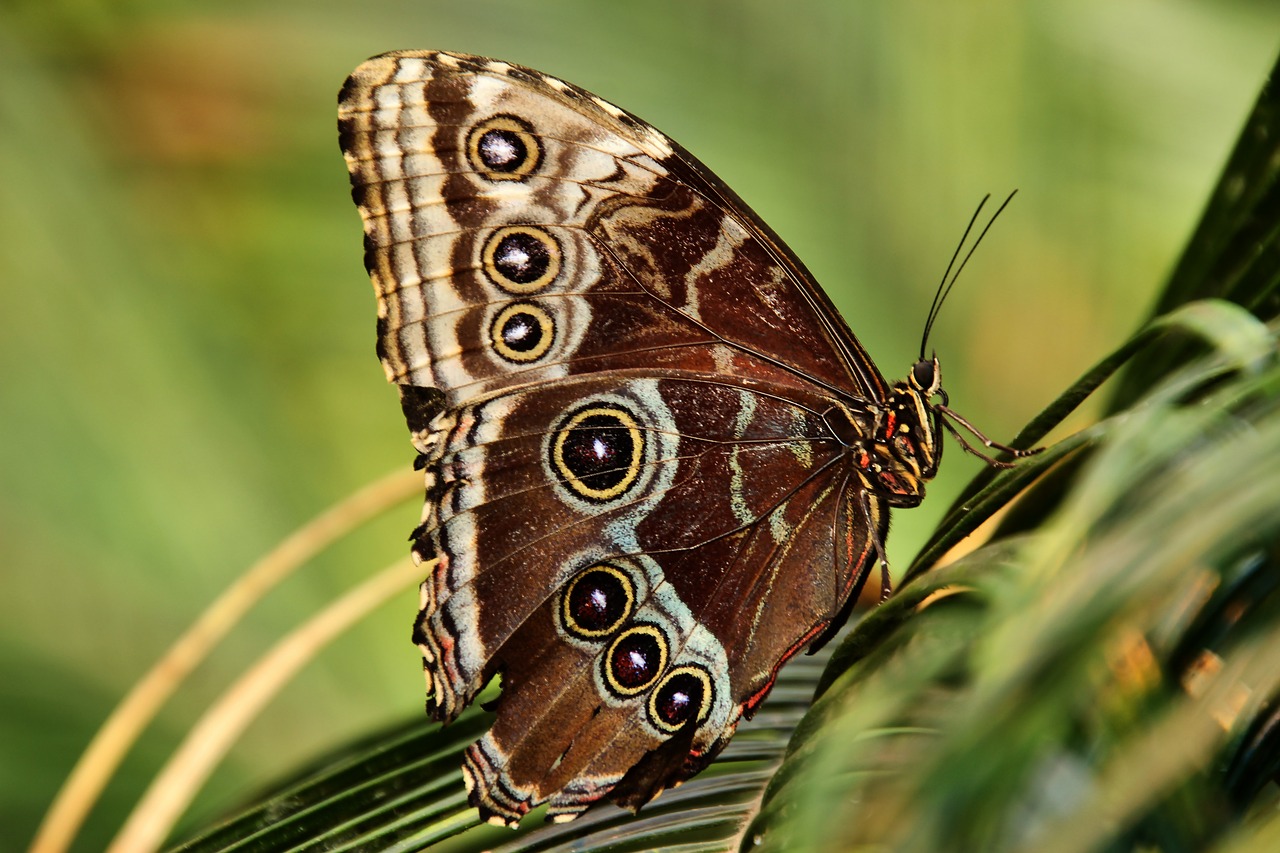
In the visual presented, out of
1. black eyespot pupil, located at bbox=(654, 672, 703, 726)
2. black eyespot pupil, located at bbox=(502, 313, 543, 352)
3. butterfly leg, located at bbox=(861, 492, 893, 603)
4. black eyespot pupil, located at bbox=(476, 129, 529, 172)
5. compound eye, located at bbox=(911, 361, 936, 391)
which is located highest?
black eyespot pupil, located at bbox=(476, 129, 529, 172)

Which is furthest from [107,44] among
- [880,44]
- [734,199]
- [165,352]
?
[734,199]

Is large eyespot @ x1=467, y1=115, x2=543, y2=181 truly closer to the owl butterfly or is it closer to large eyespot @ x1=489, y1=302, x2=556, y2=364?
the owl butterfly

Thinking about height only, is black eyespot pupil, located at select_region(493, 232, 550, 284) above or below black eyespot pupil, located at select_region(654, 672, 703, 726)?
above

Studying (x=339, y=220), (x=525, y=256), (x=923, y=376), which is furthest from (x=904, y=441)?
Result: (x=339, y=220)

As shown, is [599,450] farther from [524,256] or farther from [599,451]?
[524,256]

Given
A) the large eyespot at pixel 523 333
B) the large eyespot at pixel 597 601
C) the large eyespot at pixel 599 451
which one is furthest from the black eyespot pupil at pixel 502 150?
the large eyespot at pixel 597 601

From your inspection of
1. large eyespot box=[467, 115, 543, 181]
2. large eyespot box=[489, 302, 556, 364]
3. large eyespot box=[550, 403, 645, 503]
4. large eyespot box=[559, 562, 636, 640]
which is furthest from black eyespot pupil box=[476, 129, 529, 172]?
large eyespot box=[559, 562, 636, 640]

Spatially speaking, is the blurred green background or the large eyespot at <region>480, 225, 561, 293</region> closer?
the large eyespot at <region>480, 225, 561, 293</region>
